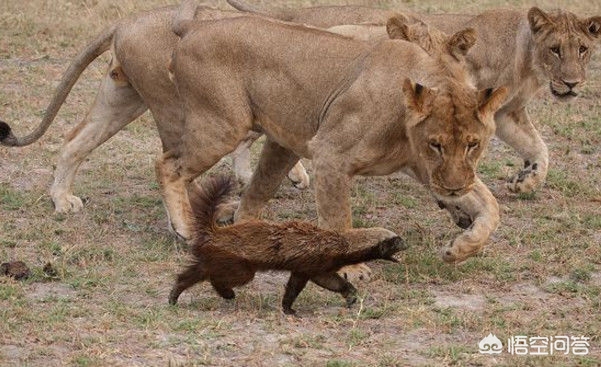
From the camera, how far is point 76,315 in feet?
18.9

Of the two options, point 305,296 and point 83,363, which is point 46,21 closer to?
point 305,296

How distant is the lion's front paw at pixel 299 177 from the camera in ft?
27.9

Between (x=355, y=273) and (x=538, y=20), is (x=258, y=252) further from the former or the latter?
(x=538, y=20)

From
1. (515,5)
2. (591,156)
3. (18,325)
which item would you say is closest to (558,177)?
(591,156)

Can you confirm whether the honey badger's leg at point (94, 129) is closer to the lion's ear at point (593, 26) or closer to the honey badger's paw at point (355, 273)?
the honey badger's paw at point (355, 273)

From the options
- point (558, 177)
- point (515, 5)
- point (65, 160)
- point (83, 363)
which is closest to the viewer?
point (83, 363)

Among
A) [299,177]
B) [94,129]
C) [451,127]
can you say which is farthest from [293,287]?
[299,177]

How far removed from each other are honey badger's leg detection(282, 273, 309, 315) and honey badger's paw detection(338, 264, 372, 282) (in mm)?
619

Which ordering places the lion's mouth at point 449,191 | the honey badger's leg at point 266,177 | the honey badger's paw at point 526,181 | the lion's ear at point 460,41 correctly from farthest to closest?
the honey badger's paw at point 526,181 < the honey badger's leg at point 266,177 < the lion's ear at point 460,41 < the lion's mouth at point 449,191

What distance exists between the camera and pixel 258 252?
5.78 m

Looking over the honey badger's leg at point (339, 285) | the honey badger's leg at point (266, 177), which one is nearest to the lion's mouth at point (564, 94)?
the honey badger's leg at point (266, 177)

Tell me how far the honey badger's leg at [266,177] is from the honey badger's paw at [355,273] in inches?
40.9

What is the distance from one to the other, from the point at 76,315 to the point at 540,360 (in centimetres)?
188

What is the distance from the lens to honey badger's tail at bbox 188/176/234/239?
5848 millimetres
